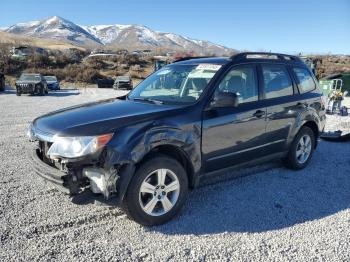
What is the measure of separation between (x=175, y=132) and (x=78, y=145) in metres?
1.01

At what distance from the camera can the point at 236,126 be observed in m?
4.52

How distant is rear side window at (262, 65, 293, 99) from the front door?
10.1 inches

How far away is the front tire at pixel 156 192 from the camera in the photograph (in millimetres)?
3639

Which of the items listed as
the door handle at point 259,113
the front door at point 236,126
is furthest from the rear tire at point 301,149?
the door handle at point 259,113

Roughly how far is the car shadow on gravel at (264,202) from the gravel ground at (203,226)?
0.04ft

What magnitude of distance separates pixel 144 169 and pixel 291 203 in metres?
2.05

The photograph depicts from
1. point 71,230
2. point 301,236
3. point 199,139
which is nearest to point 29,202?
point 71,230

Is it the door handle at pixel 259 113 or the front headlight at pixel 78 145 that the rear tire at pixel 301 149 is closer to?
the door handle at pixel 259 113

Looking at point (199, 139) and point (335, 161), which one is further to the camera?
point (335, 161)

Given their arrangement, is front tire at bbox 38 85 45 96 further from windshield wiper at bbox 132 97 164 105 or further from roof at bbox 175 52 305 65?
windshield wiper at bbox 132 97 164 105

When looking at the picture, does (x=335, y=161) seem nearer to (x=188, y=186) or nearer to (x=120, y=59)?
(x=188, y=186)

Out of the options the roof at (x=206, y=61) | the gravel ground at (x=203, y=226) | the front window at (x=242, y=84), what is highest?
the roof at (x=206, y=61)

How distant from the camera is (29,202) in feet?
14.3

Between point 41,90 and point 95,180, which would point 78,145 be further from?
point 41,90
